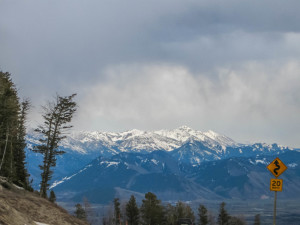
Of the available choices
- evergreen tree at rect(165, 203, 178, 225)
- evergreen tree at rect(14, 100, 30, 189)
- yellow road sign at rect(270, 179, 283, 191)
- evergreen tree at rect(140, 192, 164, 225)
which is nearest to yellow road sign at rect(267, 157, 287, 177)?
yellow road sign at rect(270, 179, 283, 191)

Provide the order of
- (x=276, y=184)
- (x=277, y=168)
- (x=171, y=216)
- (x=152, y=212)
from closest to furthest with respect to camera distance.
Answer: (x=276, y=184)
(x=277, y=168)
(x=152, y=212)
(x=171, y=216)

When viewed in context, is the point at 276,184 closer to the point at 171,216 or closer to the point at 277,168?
the point at 277,168

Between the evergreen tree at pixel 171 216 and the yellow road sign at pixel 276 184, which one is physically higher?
the yellow road sign at pixel 276 184

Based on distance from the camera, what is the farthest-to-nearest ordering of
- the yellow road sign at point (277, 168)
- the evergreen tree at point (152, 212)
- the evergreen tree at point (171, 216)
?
the evergreen tree at point (171, 216)
the evergreen tree at point (152, 212)
the yellow road sign at point (277, 168)

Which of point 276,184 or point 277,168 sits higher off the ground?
point 277,168

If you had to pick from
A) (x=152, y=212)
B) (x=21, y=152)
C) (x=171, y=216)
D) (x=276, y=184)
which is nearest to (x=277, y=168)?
(x=276, y=184)

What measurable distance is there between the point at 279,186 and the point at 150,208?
321 ft

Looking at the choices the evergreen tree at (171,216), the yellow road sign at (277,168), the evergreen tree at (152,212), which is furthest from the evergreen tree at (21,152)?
the evergreen tree at (171,216)

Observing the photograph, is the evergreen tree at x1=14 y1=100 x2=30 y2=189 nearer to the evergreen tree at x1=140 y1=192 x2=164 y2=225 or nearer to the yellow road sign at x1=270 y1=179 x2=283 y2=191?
the yellow road sign at x1=270 y1=179 x2=283 y2=191

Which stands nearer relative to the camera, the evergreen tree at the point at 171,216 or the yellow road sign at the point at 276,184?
the yellow road sign at the point at 276,184

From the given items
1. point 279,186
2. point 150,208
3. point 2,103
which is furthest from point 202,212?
point 279,186

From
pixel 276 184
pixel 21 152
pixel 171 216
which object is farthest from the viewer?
pixel 171 216

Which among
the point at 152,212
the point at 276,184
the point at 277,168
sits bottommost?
the point at 152,212

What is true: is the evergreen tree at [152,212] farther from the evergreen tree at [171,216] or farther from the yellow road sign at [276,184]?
the yellow road sign at [276,184]
